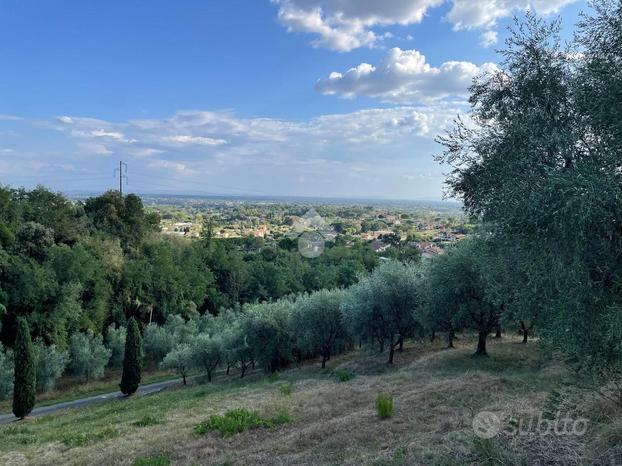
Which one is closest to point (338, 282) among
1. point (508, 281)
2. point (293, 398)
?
point (293, 398)

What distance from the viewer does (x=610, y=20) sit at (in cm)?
554

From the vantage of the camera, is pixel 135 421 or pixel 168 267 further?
pixel 168 267

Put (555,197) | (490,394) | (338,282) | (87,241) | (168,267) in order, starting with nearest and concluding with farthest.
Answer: (555,197)
(490,394)
(87,241)
(168,267)
(338,282)

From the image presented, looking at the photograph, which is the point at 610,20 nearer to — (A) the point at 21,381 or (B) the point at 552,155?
(B) the point at 552,155

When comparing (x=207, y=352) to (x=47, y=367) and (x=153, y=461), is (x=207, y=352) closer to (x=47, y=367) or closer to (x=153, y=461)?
(x=47, y=367)

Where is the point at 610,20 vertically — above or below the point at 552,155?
above

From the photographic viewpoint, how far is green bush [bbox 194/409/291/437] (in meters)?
10.5

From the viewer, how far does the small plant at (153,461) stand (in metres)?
8.29

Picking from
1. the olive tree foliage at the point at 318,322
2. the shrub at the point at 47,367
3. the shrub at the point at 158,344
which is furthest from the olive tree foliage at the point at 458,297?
the shrub at the point at 158,344

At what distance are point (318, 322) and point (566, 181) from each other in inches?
884

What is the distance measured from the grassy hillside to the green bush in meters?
0.20

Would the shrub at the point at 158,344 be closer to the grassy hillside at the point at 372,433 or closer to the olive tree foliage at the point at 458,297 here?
the grassy hillside at the point at 372,433

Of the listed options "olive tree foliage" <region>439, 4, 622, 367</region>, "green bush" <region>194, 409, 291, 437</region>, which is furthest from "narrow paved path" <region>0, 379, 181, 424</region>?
"olive tree foliage" <region>439, 4, 622, 367</region>

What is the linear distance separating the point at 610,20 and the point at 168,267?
46.8 meters
